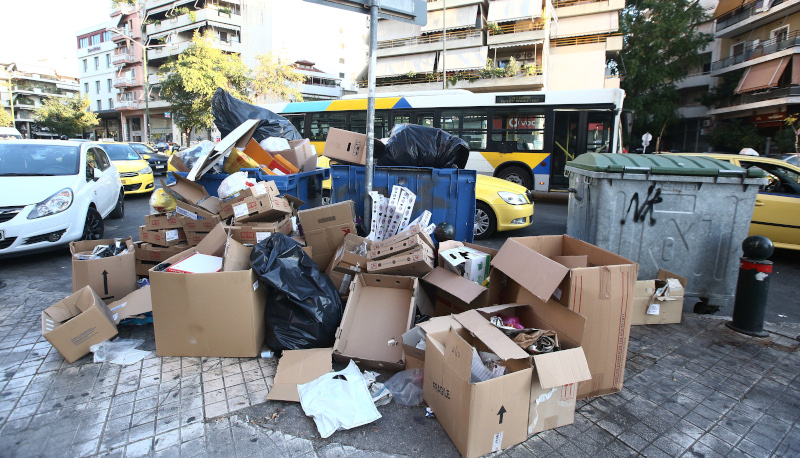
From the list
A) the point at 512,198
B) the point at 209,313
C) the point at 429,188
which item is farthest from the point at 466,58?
the point at 209,313

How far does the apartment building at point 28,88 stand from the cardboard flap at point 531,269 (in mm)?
75333

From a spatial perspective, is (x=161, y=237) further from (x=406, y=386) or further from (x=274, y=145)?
(x=406, y=386)

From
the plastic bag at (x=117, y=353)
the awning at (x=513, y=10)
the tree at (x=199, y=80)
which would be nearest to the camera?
the plastic bag at (x=117, y=353)

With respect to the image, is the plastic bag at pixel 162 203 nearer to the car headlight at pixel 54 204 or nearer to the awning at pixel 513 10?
the car headlight at pixel 54 204

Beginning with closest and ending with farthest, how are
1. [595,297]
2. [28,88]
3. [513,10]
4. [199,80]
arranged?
[595,297] < [199,80] < [513,10] < [28,88]

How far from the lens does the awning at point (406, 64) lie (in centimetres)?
3103

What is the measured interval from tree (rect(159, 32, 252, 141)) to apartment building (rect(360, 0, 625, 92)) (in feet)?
34.4

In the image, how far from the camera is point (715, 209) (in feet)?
13.2

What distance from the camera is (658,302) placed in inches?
157

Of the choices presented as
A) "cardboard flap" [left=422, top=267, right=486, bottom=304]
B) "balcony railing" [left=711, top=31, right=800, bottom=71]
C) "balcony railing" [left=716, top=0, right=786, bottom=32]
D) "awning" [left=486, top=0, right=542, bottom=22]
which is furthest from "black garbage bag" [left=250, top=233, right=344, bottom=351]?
"balcony railing" [left=716, top=0, right=786, bottom=32]

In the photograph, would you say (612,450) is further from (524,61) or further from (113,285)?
(524,61)

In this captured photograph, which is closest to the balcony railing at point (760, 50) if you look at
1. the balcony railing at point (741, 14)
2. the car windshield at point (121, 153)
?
the balcony railing at point (741, 14)

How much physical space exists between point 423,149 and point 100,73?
61.5 m

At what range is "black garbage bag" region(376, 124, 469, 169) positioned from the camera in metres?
5.79
